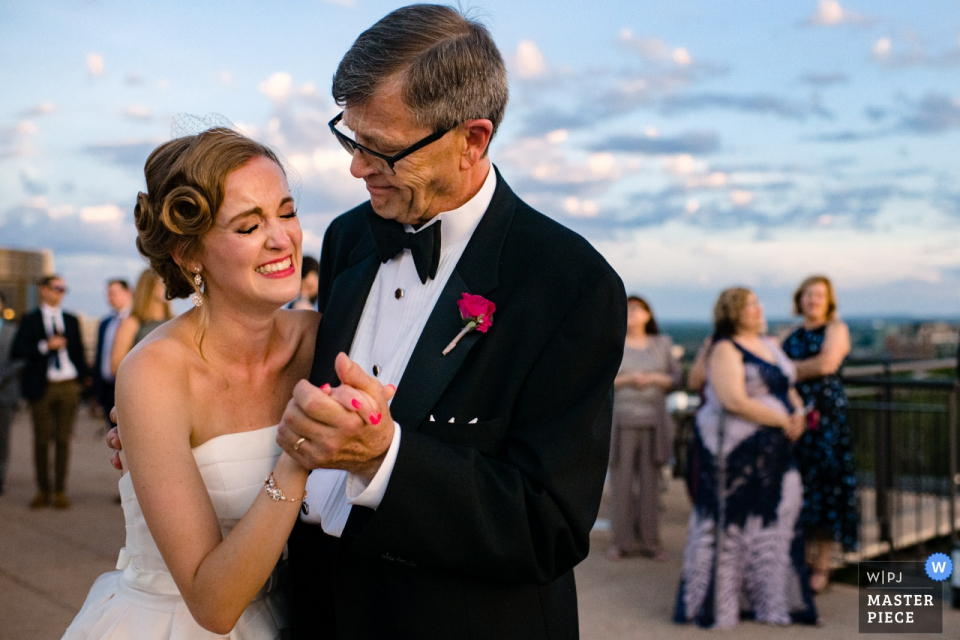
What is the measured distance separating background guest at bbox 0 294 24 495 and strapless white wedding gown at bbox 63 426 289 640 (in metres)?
7.73

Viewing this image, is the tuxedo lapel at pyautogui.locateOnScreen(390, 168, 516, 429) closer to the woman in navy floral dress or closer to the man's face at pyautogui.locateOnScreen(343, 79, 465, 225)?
the man's face at pyautogui.locateOnScreen(343, 79, 465, 225)

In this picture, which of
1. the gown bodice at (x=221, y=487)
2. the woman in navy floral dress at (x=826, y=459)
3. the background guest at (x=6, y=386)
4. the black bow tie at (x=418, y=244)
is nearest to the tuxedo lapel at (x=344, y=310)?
the black bow tie at (x=418, y=244)

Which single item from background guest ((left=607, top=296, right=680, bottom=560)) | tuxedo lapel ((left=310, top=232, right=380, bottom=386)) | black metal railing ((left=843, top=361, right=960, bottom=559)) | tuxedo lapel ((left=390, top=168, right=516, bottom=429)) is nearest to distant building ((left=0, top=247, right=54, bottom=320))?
background guest ((left=607, top=296, right=680, bottom=560))

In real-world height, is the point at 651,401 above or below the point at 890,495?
above

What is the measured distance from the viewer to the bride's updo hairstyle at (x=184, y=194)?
80.1 inches

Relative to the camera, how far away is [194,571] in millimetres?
1831

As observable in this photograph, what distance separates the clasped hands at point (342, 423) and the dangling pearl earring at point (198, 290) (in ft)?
2.51

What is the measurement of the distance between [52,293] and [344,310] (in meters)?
8.03

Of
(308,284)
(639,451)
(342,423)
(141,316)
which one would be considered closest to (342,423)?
(342,423)

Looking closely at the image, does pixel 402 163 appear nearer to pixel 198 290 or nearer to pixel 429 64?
pixel 429 64

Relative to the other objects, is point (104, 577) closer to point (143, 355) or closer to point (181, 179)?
point (143, 355)

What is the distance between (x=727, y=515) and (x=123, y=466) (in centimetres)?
437

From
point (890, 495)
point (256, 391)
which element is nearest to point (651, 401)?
point (890, 495)

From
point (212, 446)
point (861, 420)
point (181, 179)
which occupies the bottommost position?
point (861, 420)
